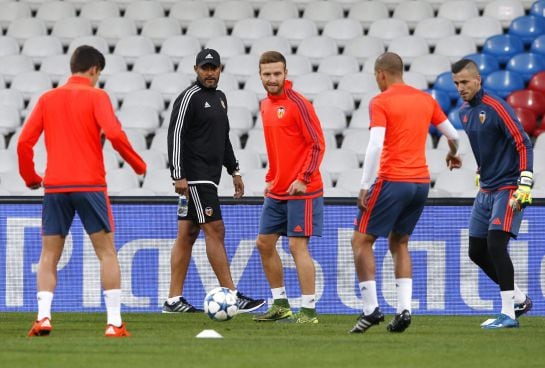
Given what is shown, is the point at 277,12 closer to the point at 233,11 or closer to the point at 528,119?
the point at 233,11

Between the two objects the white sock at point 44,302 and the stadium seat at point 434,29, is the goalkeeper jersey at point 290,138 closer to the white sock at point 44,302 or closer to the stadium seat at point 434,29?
the white sock at point 44,302

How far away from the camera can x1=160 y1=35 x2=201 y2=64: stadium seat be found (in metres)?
15.7

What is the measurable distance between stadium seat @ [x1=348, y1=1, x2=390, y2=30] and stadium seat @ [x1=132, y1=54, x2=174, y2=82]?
99.0 inches

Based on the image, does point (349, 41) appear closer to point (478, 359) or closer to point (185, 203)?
point (185, 203)

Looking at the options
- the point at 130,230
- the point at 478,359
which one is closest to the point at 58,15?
the point at 130,230

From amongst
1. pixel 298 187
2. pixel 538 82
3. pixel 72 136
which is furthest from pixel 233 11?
pixel 72 136

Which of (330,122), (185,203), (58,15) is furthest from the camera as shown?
(58,15)

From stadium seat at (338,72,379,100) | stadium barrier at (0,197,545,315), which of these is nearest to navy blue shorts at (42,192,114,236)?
stadium barrier at (0,197,545,315)

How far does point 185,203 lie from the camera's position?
32.1 ft

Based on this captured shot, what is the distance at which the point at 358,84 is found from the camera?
14820 millimetres

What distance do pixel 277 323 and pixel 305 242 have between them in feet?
2.05

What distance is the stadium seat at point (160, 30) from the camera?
16.1m

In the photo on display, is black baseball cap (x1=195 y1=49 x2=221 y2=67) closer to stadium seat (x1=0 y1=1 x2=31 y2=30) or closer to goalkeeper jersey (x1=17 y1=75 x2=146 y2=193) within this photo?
goalkeeper jersey (x1=17 y1=75 x2=146 y2=193)

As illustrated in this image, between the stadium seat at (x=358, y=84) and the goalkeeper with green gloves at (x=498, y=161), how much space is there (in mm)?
5879
